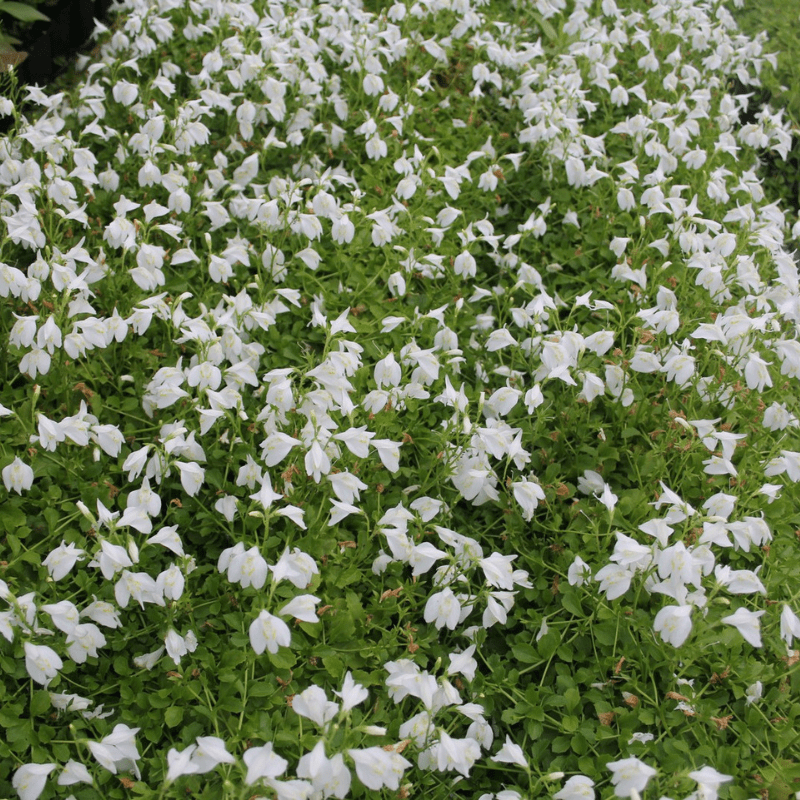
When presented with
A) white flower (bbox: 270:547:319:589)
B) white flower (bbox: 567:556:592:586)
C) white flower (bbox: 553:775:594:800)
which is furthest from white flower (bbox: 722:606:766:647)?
white flower (bbox: 270:547:319:589)

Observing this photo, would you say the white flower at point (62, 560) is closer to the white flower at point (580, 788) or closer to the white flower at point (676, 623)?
the white flower at point (580, 788)

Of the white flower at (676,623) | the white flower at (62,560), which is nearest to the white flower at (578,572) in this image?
the white flower at (676,623)

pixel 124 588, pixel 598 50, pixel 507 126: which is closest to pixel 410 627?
pixel 124 588

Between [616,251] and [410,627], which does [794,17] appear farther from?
[410,627]

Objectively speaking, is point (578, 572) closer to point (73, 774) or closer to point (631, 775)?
point (631, 775)

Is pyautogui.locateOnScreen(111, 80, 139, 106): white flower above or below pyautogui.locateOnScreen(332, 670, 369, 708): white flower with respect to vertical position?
above

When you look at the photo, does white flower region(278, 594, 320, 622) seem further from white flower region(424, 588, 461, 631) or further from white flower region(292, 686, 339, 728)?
white flower region(424, 588, 461, 631)
